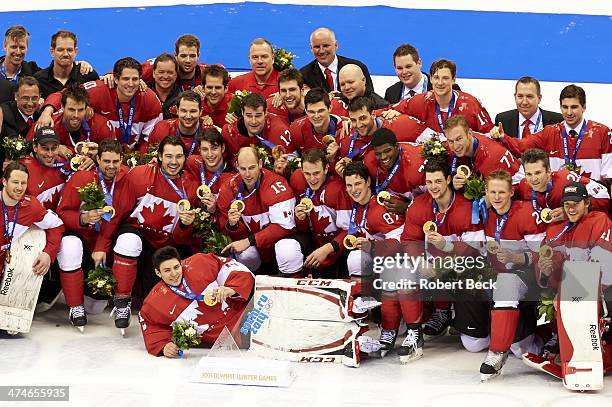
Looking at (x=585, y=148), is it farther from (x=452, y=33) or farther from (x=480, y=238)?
(x=452, y=33)

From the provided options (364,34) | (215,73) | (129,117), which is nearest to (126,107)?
(129,117)

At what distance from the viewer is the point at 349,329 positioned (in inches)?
309

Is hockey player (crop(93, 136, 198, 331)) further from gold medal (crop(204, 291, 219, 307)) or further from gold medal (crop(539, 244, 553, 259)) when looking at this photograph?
gold medal (crop(539, 244, 553, 259))

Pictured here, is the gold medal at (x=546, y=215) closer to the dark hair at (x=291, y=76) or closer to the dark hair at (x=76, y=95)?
the dark hair at (x=291, y=76)

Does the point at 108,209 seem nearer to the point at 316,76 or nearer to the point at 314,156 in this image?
the point at 314,156

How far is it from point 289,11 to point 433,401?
806 cm

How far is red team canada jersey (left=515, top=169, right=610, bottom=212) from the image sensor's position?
7.81 m

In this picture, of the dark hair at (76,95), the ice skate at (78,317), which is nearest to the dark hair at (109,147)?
the dark hair at (76,95)

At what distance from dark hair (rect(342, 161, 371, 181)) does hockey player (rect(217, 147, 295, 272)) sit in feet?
1.69

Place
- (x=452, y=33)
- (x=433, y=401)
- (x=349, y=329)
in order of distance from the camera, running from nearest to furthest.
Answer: (x=433, y=401) < (x=349, y=329) < (x=452, y=33)

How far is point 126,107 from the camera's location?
926 centimetres

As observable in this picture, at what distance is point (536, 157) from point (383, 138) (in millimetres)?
1091

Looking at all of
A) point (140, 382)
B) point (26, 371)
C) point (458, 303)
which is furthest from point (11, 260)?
point (458, 303)

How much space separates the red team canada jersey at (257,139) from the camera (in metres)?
8.79
